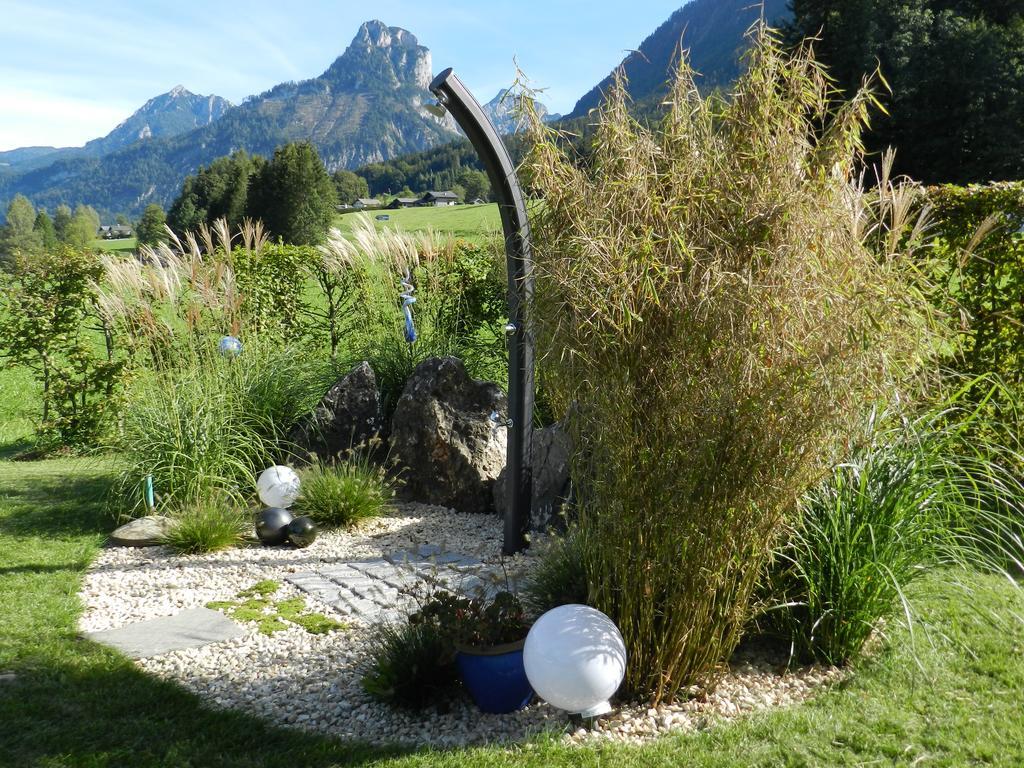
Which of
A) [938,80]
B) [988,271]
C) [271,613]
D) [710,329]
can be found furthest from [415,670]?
[938,80]

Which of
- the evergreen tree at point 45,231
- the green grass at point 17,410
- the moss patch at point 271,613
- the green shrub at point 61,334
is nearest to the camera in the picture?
the moss patch at point 271,613

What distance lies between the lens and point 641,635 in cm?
303

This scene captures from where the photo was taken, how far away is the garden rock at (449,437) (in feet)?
20.5

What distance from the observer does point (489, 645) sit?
10.6 feet

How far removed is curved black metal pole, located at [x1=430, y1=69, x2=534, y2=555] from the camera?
14.4 ft

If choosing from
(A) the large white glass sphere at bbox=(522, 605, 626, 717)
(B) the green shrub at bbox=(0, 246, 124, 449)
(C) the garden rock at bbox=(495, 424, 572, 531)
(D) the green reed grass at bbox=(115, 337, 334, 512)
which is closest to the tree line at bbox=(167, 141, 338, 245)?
(B) the green shrub at bbox=(0, 246, 124, 449)

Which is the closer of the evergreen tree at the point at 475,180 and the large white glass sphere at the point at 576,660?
the large white glass sphere at the point at 576,660

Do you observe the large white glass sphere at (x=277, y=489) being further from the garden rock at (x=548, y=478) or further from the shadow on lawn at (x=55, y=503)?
the garden rock at (x=548, y=478)

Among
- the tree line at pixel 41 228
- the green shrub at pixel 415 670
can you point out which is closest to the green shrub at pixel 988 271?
the green shrub at pixel 415 670

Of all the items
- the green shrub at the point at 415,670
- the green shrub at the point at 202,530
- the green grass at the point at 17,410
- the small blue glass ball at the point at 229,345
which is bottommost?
the green grass at the point at 17,410

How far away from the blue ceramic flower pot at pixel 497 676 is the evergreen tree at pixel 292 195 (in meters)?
38.3

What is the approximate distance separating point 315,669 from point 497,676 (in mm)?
992

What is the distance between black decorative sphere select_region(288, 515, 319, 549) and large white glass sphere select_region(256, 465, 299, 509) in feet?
1.46

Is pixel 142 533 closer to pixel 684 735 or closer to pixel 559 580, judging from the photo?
pixel 559 580
